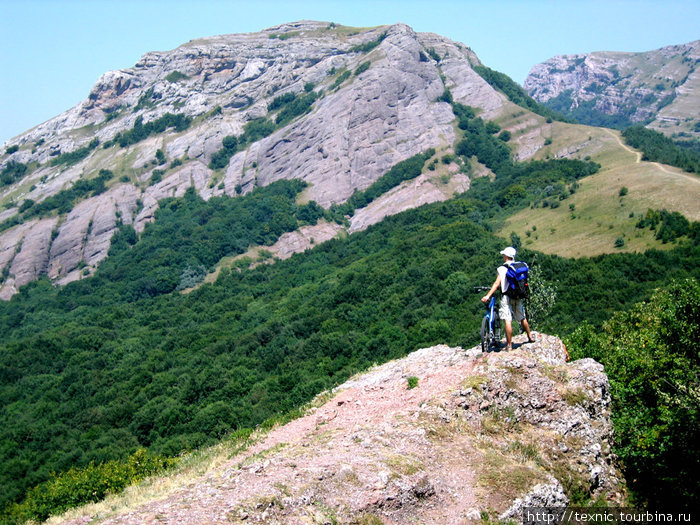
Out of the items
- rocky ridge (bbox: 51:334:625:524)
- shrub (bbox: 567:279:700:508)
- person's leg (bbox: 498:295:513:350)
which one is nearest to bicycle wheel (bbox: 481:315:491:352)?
rocky ridge (bbox: 51:334:625:524)

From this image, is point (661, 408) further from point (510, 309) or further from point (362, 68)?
point (362, 68)

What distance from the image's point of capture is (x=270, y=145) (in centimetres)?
15662

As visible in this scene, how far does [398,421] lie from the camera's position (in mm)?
14648

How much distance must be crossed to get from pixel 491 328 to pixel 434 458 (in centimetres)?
488

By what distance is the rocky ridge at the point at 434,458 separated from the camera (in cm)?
1118

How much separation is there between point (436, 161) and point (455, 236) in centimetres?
5139

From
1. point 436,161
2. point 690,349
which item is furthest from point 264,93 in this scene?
point 690,349

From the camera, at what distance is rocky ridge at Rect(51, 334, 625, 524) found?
11180mm

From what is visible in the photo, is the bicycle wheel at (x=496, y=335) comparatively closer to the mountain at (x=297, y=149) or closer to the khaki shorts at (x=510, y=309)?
the khaki shorts at (x=510, y=309)

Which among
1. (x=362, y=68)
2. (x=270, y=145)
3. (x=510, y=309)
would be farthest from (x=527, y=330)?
(x=362, y=68)

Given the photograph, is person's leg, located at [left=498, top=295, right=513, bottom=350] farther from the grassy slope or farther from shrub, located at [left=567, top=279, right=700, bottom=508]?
the grassy slope

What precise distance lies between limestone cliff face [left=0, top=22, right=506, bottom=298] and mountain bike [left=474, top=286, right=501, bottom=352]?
358ft

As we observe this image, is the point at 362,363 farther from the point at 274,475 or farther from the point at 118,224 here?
the point at 118,224

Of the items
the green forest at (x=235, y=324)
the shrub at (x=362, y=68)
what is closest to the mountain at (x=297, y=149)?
the shrub at (x=362, y=68)
